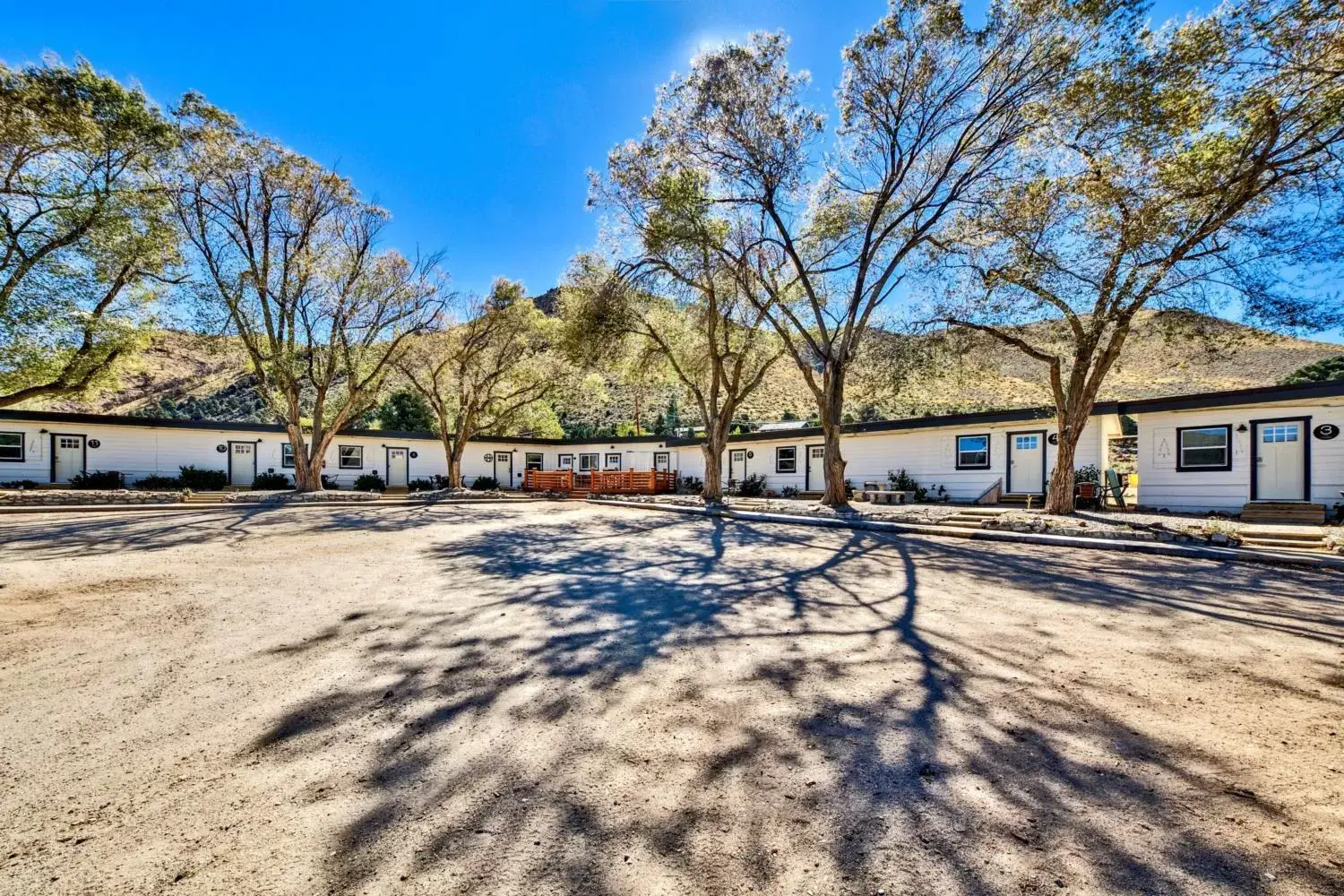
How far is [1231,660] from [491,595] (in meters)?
5.60

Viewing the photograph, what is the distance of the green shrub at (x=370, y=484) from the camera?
2544 centimetres

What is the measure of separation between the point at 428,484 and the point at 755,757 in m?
27.5

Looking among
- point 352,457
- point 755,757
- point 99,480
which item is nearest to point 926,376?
point 755,757

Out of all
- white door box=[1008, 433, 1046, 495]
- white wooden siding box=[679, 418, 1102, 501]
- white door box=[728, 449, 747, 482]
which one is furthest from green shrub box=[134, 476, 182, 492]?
white door box=[1008, 433, 1046, 495]

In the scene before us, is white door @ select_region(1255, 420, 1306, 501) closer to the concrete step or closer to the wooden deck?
the concrete step

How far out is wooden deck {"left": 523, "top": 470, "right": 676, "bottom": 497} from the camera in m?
25.9

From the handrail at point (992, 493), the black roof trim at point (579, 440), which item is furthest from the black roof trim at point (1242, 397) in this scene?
the black roof trim at point (579, 440)

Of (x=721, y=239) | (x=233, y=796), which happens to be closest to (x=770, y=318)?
(x=721, y=239)

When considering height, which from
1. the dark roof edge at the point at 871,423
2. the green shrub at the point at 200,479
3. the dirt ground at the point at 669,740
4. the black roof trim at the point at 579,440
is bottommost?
the dirt ground at the point at 669,740

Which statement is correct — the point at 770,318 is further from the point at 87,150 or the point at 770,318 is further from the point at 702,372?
the point at 87,150

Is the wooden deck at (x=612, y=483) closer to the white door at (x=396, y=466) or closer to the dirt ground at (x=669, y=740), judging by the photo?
the white door at (x=396, y=466)

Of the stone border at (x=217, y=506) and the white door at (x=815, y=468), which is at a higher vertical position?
the white door at (x=815, y=468)

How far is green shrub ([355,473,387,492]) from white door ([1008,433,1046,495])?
25.4m

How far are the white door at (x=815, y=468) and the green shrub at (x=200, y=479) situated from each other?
923 inches
